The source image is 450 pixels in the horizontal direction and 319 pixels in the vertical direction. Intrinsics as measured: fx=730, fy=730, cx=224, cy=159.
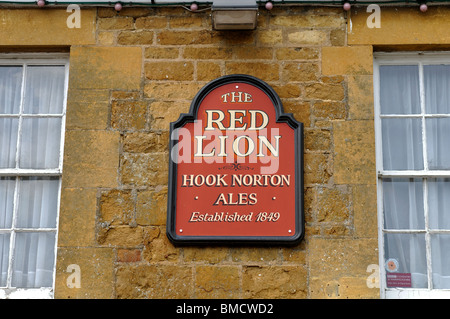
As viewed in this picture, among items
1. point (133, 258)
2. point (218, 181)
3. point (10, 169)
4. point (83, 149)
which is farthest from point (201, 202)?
point (10, 169)

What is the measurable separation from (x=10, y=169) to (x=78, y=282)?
3.40 ft

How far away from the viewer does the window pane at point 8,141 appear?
5496mm

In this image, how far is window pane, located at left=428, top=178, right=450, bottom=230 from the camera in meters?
5.35

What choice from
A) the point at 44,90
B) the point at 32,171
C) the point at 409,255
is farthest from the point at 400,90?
the point at 32,171

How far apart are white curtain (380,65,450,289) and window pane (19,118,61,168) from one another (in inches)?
97.7

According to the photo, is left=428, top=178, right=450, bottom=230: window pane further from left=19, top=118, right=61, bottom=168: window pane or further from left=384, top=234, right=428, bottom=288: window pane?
left=19, top=118, right=61, bottom=168: window pane

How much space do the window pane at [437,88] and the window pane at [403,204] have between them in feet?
1.95

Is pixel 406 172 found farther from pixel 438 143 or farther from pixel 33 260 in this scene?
pixel 33 260

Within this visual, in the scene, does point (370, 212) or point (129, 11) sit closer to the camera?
point (370, 212)

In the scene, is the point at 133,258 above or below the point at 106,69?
below

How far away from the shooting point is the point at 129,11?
569 centimetres

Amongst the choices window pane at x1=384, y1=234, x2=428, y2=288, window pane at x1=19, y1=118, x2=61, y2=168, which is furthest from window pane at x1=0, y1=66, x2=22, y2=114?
window pane at x1=384, y1=234, x2=428, y2=288

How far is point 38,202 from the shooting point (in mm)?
5441
